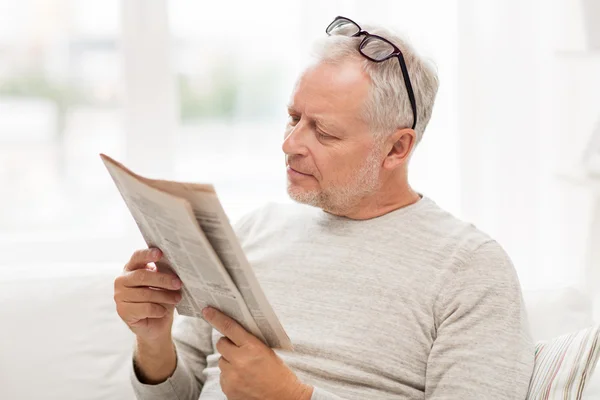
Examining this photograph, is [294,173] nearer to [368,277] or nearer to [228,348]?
[368,277]

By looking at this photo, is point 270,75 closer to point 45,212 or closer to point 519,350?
point 45,212

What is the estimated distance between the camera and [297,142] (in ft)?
5.35

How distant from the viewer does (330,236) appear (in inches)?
67.5

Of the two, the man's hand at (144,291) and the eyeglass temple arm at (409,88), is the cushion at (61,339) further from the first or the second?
the eyeglass temple arm at (409,88)

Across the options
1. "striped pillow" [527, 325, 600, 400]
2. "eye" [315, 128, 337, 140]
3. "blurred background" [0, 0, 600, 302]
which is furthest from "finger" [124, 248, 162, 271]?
"blurred background" [0, 0, 600, 302]

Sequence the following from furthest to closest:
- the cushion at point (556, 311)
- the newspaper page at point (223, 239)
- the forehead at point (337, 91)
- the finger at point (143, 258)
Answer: the cushion at point (556, 311) < the forehead at point (337, 91) < the finger at point (143, 258) < the newspaper page at point (223, 239)

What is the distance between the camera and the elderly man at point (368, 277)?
1.48 m

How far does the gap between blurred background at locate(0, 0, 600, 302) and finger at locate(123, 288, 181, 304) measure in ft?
4.01

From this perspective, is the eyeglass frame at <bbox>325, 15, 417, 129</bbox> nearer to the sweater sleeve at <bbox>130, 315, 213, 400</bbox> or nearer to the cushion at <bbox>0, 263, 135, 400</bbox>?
the sweater sleeve at <bbox>130, 315, 213, 400</bbox>

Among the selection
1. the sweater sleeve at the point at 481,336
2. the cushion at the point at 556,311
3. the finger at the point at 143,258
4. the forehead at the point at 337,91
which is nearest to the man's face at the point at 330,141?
the forehead at the point at 337,91

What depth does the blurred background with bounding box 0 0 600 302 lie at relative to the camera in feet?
8.53

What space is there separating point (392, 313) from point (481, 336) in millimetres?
183

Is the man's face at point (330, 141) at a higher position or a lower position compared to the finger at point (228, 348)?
higher

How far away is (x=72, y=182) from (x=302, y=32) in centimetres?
83
